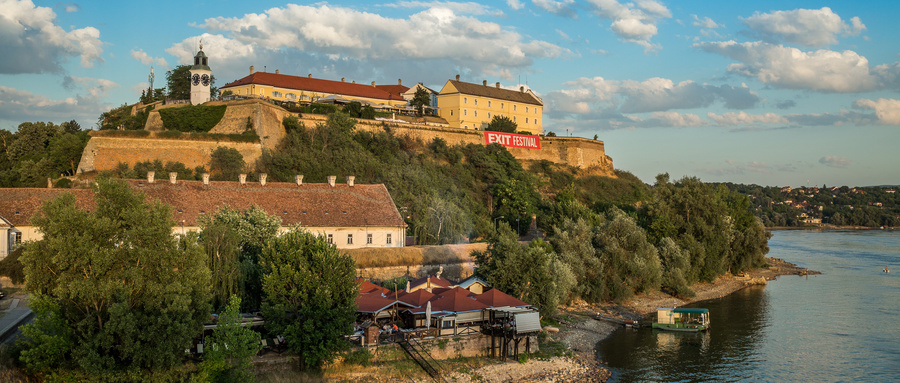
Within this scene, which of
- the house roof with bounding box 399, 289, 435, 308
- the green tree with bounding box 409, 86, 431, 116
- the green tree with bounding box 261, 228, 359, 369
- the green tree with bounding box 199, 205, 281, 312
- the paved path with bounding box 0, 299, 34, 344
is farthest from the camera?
the green tree with bounding box 409, 86, 431, 116

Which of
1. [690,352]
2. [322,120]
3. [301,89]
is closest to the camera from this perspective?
[690,352]

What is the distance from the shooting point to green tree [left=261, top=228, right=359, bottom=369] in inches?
740

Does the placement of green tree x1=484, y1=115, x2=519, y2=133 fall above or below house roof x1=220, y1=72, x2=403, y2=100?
below

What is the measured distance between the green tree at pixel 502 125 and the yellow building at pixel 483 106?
145 centimetres

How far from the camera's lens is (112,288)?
16.6 metres

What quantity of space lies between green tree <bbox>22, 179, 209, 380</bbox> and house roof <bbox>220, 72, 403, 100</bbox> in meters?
39.9

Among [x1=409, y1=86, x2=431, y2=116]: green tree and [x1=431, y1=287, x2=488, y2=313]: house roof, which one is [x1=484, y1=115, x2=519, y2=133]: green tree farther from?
[x1=431, y1=287, x2=488, y2=313]: house roof

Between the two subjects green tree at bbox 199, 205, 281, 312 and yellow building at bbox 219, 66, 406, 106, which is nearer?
green tree at bbox 199, 205, 281, 312

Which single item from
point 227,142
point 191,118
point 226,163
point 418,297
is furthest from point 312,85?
point 418,297

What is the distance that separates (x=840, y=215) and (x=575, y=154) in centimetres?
8335

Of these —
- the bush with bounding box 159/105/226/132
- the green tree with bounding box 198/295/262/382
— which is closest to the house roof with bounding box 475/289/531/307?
the green tree with bounding box 198/295/262/382

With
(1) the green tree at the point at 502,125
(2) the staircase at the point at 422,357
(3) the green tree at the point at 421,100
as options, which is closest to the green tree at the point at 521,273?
(2) the staircase at the point at 422,357

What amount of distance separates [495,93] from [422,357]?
5117cm

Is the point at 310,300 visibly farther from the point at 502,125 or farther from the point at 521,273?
the point at 502,125
